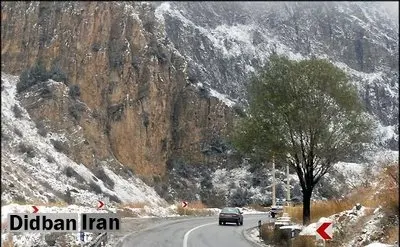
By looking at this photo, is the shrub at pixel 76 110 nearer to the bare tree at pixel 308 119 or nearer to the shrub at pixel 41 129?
the shrub at pixel 41 129

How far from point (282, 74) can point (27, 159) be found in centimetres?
2661

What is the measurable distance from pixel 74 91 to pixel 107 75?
5.29 m

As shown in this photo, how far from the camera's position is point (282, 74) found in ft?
82.8

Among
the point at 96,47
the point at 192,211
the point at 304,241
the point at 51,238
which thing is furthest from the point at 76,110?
the point at 304,241

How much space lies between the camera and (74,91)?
198 ft

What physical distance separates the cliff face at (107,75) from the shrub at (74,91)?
543mm

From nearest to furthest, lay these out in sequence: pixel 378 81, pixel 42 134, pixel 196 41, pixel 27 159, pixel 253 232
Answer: pixel 253 232
pixel 27 159
pixel 42 134
pixel 196 41
pixel 378 81

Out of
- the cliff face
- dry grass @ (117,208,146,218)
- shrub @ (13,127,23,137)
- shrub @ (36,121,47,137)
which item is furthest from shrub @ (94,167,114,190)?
shrub @ (13,127,23,137)

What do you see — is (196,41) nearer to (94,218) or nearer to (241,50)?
(241,50)

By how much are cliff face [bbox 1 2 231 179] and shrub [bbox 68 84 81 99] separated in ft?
1.78

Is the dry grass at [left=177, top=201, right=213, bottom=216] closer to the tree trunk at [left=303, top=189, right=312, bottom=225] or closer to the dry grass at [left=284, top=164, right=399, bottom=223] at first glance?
the dry grass at [left=284, top=164, right=399, bottom=223]

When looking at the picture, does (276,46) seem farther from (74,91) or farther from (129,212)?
(129,212)

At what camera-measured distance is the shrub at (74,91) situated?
2356 inches

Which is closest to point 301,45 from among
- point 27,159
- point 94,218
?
point 27,159
